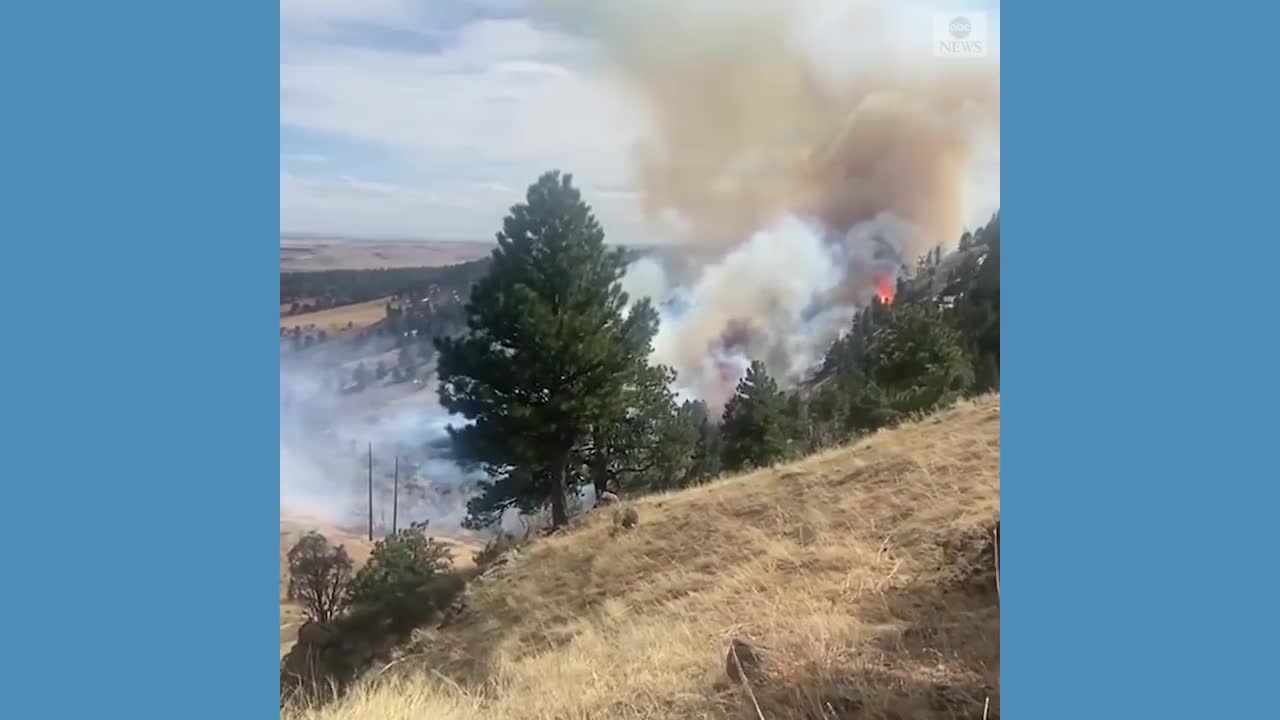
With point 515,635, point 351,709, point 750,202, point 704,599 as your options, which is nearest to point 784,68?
point 750,202

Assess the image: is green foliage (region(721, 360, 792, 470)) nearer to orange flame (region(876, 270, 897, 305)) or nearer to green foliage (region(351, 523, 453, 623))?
orange flame (region(876, 270, 897, 305))

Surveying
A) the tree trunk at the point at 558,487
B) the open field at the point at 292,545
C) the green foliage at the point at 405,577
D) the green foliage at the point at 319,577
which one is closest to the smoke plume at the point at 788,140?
the tree trunk at the point at 558,487

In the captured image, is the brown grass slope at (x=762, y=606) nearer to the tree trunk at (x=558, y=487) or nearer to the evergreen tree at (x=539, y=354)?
the tree trunk at (x=558, y=487)

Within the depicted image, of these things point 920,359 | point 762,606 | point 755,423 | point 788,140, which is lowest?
point 762,606

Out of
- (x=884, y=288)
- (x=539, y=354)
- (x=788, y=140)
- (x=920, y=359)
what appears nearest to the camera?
(x=788, y=140)

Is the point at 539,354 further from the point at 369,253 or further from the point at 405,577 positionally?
the point at 405,577

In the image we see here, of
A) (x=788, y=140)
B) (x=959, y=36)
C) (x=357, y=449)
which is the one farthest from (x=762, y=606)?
(x=959, y=36)
